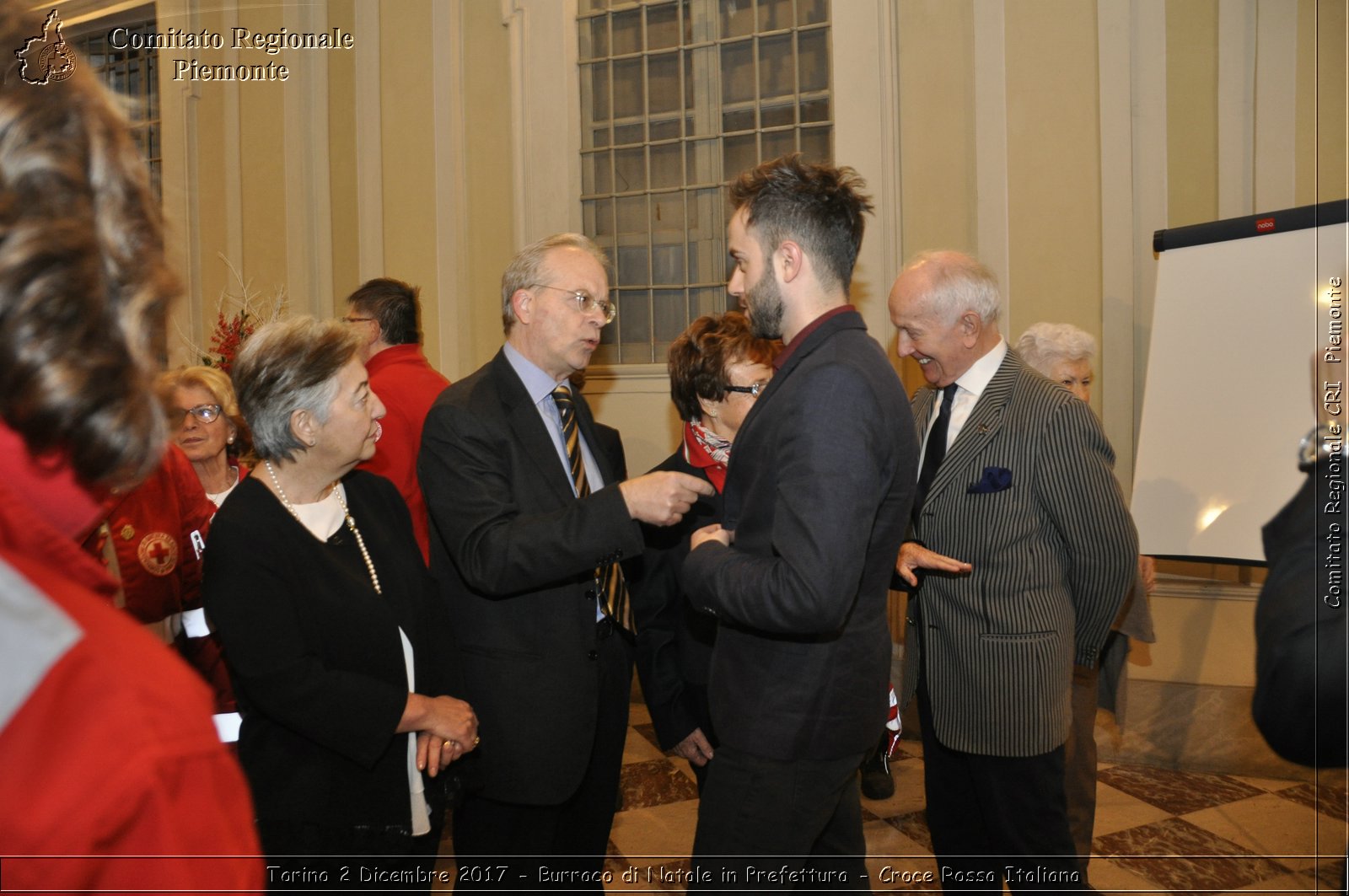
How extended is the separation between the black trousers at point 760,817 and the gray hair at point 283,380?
44.8 inches

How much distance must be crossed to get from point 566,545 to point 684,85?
13.1 feet

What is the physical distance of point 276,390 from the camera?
6.42 feet

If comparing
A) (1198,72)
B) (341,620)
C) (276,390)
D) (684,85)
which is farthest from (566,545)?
(684,85)

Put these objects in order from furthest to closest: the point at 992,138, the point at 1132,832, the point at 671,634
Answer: the point at 992,138 → the point at 1132,832 → the point at 671,634

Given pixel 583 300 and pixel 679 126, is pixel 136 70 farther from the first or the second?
pixel 583 300

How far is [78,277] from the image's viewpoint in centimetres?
57

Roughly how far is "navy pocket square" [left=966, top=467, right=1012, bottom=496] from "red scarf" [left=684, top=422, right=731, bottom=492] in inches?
26.4

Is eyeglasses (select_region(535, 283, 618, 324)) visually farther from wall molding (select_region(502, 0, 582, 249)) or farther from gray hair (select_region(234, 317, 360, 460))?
wall molding (select_region(502, 0, 582, 249))

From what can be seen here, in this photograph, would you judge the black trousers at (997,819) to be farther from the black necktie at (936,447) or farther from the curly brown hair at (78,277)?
the curly brown hair at (78,277)

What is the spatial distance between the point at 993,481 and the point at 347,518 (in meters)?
1.57

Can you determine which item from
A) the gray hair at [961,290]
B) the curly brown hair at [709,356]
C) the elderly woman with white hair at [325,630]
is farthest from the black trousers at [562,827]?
the gray hair at [961,290]

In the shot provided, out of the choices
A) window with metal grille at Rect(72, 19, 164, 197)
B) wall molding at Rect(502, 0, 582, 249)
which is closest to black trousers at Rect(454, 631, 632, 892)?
wall molding at Rect(502, 0, 582, 249)

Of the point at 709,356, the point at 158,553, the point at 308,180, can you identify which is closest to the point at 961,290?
the point at 709,356

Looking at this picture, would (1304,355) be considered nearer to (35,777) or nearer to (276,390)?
(35,777)
